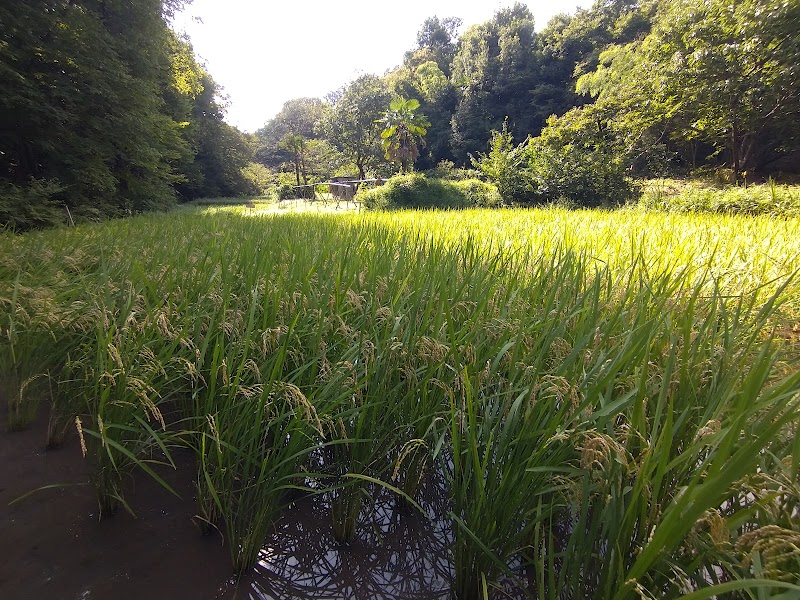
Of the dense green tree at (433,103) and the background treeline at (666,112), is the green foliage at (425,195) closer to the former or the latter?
the background treeline at (666,112)

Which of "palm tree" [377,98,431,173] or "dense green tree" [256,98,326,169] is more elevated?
"dense green tree" [256,98,326,169]

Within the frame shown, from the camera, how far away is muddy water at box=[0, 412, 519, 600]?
110 cm

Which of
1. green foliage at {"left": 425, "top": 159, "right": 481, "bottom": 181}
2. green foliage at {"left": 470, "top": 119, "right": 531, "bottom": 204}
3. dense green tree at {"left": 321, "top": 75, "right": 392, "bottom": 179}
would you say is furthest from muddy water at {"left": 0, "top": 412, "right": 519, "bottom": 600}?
dense green tree at {"left": 321, "top": 75, "right": 392, "bottom": 179}

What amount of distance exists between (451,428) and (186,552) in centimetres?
95

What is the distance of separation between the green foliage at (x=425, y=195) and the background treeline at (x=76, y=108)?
6.72 metres

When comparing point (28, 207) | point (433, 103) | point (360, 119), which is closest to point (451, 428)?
point (28, 207)

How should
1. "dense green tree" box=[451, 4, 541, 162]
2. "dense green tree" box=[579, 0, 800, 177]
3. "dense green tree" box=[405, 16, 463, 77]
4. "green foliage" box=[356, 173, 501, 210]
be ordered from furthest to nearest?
"dense green tree" box=[405, 16, 463, 77] < "dense green tree" box=[451, 4, 541, 162] < "green foliage" box=[356, 173, 501, 210] < "dense green tree" box=[579, 0, 800, 177]

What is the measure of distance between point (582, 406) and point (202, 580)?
1.17 metres

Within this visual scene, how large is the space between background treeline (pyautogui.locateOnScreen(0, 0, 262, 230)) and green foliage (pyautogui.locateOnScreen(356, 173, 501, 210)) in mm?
6720

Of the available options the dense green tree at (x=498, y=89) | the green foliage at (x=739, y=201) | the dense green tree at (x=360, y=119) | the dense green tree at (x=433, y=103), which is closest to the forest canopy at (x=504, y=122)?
the green foliage at (x=739, y=201)

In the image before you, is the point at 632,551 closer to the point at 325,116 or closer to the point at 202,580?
the point at 202,580

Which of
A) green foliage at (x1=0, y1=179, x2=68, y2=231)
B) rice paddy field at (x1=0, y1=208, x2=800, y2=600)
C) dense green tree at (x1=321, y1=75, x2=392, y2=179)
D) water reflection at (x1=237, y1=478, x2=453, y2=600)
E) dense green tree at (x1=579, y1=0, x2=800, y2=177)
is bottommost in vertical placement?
water reflection at (x1=237, y1=478, x2=453, y2=600)

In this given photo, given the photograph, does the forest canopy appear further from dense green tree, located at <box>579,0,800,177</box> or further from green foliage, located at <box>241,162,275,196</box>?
green foliage, located at <box>241,162,275,196</box>

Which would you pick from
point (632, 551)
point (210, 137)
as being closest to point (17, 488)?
point (632, 551)
